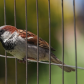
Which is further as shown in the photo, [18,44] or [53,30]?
[53,30]

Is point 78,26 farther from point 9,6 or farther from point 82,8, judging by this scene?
point 9,6

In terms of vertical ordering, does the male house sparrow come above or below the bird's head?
below

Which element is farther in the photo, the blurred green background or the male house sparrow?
the blurred green background

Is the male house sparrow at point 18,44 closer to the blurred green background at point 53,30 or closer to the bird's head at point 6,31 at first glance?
the bird's head at point 6,31

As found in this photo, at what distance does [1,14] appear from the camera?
2592mm

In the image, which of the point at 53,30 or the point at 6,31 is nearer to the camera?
the point at 6,31

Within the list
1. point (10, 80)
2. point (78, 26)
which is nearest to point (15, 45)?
point (78, 26)

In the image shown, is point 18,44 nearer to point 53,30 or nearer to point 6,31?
point 6,31

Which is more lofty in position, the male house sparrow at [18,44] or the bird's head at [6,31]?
the bird's head at [6,31]

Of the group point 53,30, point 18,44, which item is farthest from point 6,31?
point 53,30

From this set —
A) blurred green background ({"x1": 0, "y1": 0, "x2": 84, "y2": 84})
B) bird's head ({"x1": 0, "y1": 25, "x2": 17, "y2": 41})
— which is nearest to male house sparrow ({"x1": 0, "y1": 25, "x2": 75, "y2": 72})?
bird's head ({"x1": 0, "y1": 25, "x2": 17, "y2": 41})

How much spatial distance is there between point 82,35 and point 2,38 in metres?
1.12

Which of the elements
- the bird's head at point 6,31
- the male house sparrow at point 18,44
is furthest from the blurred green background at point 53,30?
the bird's head at point 6,31

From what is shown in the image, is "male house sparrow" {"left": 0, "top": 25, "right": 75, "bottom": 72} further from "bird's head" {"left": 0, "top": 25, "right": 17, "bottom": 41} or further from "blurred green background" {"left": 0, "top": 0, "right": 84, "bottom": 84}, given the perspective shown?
"blurred green background" {"left": 0, "top": 0, "right": 84, "bottom": 84}
